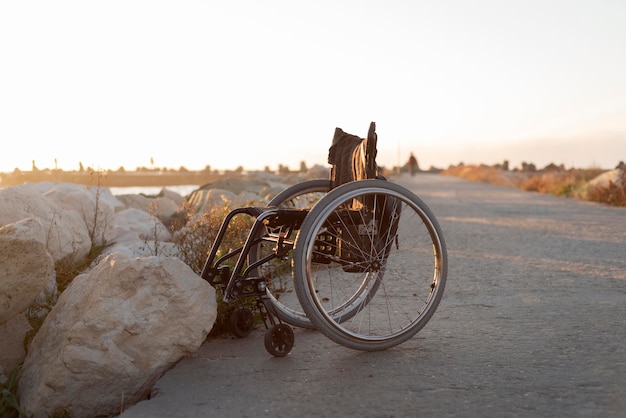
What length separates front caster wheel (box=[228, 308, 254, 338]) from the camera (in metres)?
3.95

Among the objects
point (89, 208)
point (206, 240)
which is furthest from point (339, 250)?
point (89, 208)

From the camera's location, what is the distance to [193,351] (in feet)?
11.2

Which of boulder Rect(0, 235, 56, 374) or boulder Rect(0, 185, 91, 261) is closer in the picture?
boulder Rect(0, 235, 56, 374)

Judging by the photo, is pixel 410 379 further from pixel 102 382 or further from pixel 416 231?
pixel 416 231

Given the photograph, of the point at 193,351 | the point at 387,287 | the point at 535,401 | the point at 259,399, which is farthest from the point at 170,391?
the point at 387,287

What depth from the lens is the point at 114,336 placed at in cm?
322

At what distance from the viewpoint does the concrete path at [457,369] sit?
9.37ft

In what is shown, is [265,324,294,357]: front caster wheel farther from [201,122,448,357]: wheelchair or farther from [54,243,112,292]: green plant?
[54,243,112,292]: green plant

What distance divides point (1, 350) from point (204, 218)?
205 centimetres

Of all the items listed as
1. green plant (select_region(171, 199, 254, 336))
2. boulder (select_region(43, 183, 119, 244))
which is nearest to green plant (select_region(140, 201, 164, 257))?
green plant (select_region(171, 199, 254, 336))

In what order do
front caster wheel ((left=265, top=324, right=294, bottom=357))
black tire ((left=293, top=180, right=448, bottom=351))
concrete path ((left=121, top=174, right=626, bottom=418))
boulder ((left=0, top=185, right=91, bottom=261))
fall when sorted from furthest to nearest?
boulder ((left=0, top=185, right=91, bottom=261)) < front caster wheel ((left=265, top=324, right=294, bottom=357)) < black tire ((left=293, top=180, right=448, bottom=351)) < concrete path ((left=121, top=174, right=626, bottom=418))

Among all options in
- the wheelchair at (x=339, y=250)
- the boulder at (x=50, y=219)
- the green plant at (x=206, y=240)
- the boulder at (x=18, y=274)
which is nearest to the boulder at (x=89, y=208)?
the boulder at (x=50, y=219)

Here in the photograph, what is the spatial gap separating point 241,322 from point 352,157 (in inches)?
51.0

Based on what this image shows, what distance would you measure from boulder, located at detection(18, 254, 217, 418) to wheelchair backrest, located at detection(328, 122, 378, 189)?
118 cm
